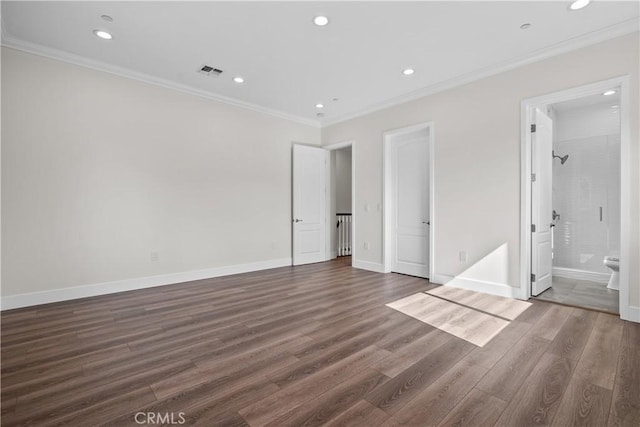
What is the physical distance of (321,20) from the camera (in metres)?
2.84

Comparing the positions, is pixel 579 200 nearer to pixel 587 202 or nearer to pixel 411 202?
pixel 587 202

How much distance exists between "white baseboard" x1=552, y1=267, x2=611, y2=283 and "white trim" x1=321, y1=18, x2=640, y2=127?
11.6ft

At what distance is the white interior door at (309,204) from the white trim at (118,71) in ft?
3.49

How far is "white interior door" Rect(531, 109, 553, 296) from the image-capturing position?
3.59 meters

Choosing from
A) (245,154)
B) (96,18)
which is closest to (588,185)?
(245,154)

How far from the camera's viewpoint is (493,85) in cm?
380

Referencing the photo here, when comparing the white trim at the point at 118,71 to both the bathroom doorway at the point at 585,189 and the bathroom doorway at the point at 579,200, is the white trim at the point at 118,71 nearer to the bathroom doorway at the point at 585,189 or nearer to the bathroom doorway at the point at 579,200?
the bathroom doorway at the point at 579,200

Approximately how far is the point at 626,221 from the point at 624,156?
25.4 inches

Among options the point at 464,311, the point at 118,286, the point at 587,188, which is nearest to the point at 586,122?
the point at 587,188

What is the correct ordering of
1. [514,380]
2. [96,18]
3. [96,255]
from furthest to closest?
[96,255], [96,18], [514,380]

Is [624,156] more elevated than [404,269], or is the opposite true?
[624,156]

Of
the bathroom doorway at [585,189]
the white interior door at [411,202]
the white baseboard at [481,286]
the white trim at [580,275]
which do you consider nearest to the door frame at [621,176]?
the white baseboard at [481,286]

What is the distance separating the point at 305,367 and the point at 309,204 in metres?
4.22

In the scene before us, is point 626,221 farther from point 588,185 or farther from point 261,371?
point 261,371
